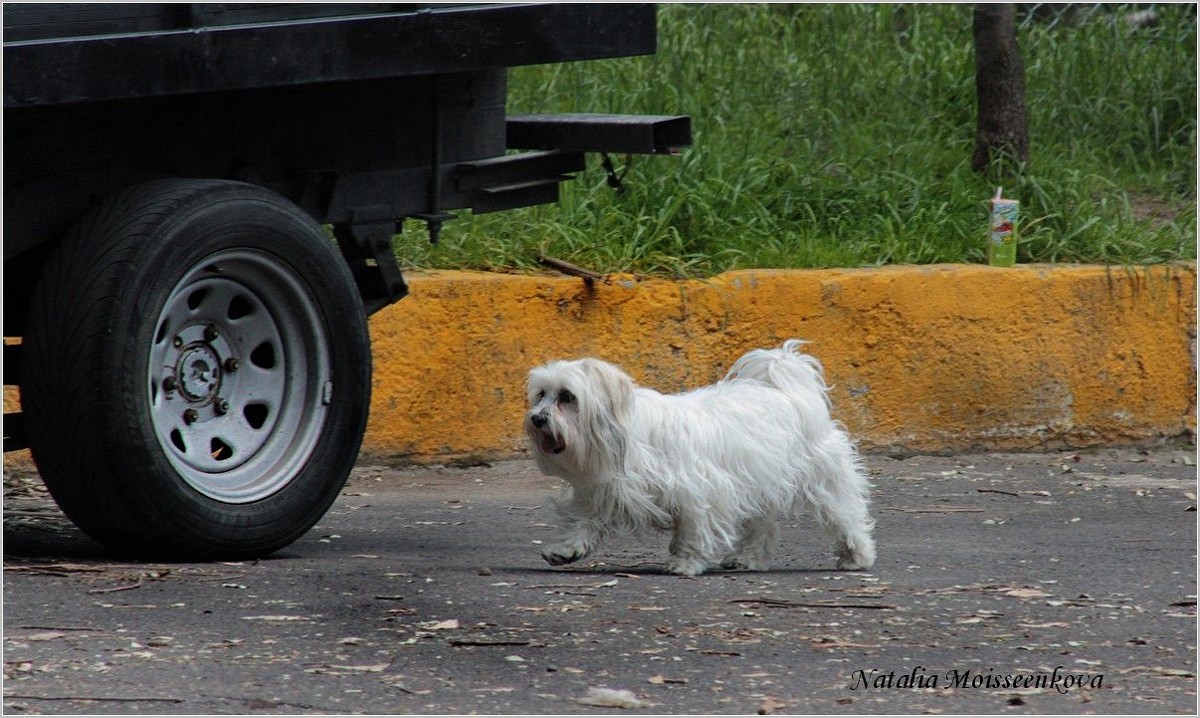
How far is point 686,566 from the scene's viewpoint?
17.2 feet

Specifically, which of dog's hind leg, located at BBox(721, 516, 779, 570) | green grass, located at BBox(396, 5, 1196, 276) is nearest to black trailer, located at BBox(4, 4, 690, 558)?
dog's hind leg, located at BBox(721, 516, 779, 570)

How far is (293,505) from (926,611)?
192 cm

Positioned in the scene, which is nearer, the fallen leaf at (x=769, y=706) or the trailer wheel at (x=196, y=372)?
the fallen leaf at (x=769, y=706)

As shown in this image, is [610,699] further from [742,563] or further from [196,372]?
[196,372]

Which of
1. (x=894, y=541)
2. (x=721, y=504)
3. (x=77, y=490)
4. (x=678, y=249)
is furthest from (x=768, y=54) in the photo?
(x=77, y=490)

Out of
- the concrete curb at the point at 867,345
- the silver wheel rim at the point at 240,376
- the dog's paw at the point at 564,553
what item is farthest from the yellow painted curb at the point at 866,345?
the dog's paw at the point at 564,553

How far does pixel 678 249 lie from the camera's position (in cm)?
770

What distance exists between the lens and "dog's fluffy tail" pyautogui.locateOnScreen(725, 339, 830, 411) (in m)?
5.54

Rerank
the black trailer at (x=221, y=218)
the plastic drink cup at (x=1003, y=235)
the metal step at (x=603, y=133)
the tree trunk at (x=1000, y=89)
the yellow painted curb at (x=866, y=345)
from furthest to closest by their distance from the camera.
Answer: the tree trunk at (x=1000, y=89) < the plastic drink cup at (x=1003, y=235) < the yellow painted curb at (x=866, y=345) < the metal step at (x=603, y=133) < the black trailer at (x=221, y=218)

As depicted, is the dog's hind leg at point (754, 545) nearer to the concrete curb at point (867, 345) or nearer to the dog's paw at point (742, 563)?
the dog's paw at point (742, 563)

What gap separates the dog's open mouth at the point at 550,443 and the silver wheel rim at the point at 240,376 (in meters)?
0.72

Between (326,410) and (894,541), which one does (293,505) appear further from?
(894,541)

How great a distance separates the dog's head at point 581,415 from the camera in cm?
504

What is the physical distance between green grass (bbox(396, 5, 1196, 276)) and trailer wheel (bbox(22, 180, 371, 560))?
212 centimetres
